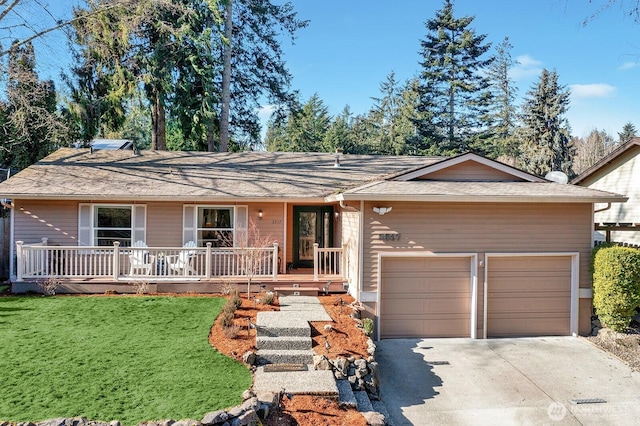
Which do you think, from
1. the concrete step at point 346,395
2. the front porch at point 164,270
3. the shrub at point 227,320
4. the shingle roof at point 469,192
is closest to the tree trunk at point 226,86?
the front porch at point 164,270

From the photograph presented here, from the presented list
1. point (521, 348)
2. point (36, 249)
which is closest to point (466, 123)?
point (521, 348)

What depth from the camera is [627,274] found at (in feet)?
29.5

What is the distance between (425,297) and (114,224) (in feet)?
29.3

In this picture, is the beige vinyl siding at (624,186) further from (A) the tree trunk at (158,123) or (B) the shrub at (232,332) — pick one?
(A) the tree trunk at (158,123)

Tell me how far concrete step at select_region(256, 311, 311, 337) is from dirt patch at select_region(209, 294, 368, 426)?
0.17m

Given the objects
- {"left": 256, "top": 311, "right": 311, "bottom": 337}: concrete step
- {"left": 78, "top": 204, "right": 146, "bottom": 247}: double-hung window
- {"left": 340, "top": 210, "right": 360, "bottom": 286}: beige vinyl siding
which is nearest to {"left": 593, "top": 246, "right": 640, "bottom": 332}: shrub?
{"left": 340, "top": 210, "right": 360, "bottom": 286}: beige vinyl siding

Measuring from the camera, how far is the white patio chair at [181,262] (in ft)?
35.4

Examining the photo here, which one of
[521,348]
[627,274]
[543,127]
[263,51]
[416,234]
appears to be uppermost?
[263,51]

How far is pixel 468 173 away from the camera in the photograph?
409 inches

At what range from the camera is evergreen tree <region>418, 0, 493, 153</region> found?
33344 mm

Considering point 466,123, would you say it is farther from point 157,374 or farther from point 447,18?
point 157,374

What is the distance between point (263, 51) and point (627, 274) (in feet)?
70.9

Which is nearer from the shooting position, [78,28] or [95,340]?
[95,340]

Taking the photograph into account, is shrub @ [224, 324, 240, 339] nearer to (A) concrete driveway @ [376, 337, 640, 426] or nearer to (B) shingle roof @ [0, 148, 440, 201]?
(A) concrete driveway @ [376, 337, 640, 426]
